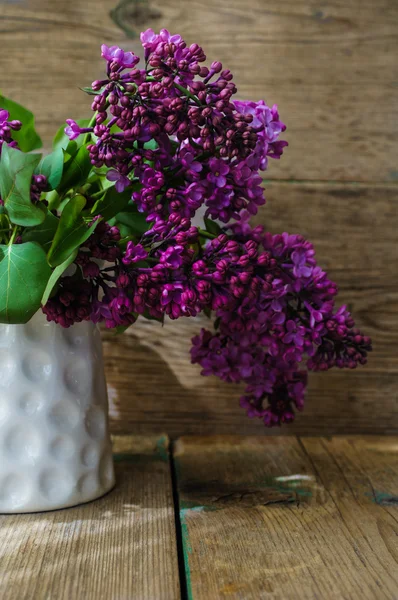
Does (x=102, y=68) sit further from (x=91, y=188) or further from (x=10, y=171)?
(x=10, y=171)

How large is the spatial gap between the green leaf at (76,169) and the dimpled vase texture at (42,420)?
14 cm

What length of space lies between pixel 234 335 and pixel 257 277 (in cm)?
16

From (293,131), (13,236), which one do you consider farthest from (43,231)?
(293,131)

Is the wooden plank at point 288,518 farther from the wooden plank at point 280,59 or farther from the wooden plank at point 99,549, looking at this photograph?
the wooden plank at point 280,59

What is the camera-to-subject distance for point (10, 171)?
1.83 feet

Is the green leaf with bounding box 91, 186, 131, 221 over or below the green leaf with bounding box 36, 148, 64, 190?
below

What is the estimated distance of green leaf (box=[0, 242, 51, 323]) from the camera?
1.90 ft

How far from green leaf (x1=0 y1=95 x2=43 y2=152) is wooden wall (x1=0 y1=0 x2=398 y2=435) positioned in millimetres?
324

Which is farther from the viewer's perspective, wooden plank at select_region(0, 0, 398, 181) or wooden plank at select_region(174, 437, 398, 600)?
wooden plank at select_region(0, 0, 398, 181)

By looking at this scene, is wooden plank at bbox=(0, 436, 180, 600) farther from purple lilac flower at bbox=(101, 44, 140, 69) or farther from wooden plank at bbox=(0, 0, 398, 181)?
wooden plank at bbox=(0, 0, 398, 181)

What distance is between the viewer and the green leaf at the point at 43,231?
62cm

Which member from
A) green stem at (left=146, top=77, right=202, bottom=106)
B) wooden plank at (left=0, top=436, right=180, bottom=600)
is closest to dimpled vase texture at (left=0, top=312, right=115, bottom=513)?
wooden plank at (left=0, top=436, right=180, bottom=600)

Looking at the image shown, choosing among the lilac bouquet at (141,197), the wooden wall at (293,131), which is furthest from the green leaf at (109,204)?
the wooden wall at (293,131)

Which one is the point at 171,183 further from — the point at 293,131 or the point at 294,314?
the point at 293,131
